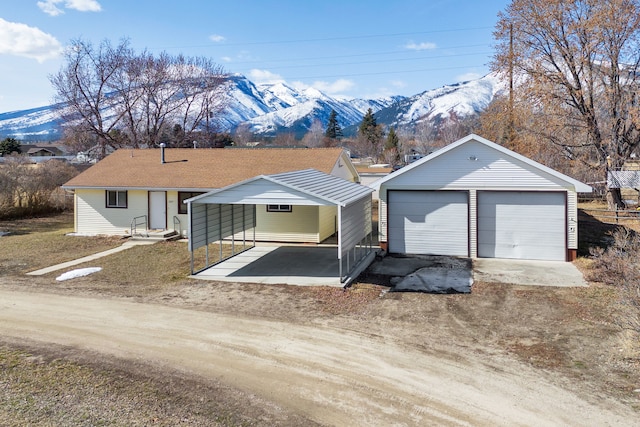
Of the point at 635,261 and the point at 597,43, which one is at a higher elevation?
the point at 597,43

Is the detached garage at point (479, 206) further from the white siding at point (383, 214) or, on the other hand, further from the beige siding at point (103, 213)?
the beige siding at point (103, 213)

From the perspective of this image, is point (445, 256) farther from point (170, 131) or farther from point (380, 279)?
point (170, 131)

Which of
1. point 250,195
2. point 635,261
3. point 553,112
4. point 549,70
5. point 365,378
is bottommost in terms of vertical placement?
point 365,378

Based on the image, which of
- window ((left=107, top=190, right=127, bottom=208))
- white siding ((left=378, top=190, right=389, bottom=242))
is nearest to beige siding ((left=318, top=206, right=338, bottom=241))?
white siding ((left=378, top=190, right=389, bottom=242))

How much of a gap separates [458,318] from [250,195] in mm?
6209

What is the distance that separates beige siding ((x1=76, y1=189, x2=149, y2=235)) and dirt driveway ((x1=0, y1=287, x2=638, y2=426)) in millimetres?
10318

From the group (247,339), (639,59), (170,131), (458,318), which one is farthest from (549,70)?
(170,131)

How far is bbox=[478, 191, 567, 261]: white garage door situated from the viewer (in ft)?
49.3

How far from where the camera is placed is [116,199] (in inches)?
815

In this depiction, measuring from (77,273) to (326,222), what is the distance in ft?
31.3

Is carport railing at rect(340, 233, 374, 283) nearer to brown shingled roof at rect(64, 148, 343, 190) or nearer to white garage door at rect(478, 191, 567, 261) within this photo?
white garage door at rect(478, 191, 567, 261)

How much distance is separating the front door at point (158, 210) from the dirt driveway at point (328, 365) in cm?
991

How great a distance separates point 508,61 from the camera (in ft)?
87.9

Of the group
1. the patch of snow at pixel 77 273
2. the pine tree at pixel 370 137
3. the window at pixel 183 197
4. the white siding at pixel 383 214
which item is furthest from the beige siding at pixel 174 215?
the pine tree at pixel 370 137
